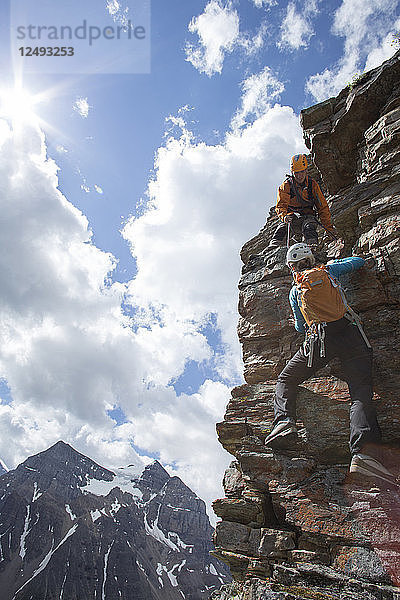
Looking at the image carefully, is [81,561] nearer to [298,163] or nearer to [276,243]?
[276,243]

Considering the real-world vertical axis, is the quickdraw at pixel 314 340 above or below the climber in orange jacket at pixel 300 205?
below

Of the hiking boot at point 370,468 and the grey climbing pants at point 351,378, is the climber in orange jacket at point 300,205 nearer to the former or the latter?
the grey climbing pants at point 351,378

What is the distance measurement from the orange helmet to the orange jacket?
480 millimetres

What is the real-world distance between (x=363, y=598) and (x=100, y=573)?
199 m

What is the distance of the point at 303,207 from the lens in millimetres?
12742

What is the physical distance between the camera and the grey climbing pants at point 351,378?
6.74m

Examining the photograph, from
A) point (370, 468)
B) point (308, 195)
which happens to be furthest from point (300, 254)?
point (370, 468)

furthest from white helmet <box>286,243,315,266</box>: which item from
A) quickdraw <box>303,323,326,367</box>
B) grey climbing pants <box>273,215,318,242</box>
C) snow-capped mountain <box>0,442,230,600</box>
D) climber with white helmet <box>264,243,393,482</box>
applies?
snow-capped mountain <box>0,442,230,600</box>

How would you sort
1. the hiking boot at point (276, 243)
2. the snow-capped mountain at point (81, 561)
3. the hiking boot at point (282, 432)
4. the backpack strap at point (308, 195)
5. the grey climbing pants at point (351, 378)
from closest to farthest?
the grey climbing pants at point (351, 378)
the hiking boot at point (282, 432)
the backpack strap at point (308, 195)
the hiking boot at point (276, 243)
the snow-capped mountain at point (81, 561)

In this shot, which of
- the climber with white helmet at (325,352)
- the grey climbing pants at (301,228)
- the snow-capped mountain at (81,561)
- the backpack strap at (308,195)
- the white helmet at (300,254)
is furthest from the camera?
the snow-capped mountain at (81,561)

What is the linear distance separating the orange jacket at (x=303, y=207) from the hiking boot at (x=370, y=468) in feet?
25.4

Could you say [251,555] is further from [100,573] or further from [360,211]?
[100,573]

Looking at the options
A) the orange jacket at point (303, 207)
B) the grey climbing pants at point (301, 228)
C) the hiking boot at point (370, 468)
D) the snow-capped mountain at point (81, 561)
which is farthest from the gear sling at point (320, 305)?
the snow-capped mountain at point (81, 561)

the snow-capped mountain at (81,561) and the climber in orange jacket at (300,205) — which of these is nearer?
the climber in orange jacket at (300,205)
